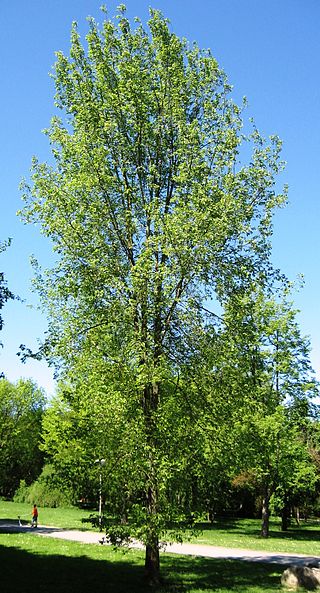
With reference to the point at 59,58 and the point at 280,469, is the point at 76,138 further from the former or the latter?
the point at 280,469

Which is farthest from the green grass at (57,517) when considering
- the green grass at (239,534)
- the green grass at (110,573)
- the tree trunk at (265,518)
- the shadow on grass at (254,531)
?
the green grass at (110,573)

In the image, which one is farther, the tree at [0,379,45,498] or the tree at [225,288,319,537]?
the tree at [0,379,45,498]

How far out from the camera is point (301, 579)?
15.9 meters

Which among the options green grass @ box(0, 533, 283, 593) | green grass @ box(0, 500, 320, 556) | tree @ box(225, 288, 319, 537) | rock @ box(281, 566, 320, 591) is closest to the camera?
green grass @ box(0, 533, 283, 593)

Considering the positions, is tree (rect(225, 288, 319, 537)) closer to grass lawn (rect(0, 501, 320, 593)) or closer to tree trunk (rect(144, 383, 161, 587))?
grass lawn (rect(0, 501, 320, 593))

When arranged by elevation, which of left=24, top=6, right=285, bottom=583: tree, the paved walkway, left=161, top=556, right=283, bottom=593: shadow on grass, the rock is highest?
left=24, top=6, right=285, bottom=583: tree

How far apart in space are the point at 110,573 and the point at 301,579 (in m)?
5.94

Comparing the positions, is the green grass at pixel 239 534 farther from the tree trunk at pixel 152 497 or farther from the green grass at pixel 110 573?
the tree trunk at pixel 152 497

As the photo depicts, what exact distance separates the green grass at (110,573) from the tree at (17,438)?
36303 mm

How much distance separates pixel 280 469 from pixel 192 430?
2315 centimetres

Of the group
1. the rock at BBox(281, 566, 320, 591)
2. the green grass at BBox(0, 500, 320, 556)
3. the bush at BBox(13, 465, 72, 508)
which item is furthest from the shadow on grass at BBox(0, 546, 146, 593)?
the bush at BBox(13, 465, 72, 508)

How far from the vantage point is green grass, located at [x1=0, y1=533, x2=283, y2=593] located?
14.8 meters

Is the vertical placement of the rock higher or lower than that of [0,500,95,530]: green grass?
higher

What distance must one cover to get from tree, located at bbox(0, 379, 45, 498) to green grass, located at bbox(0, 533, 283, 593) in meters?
36.3
